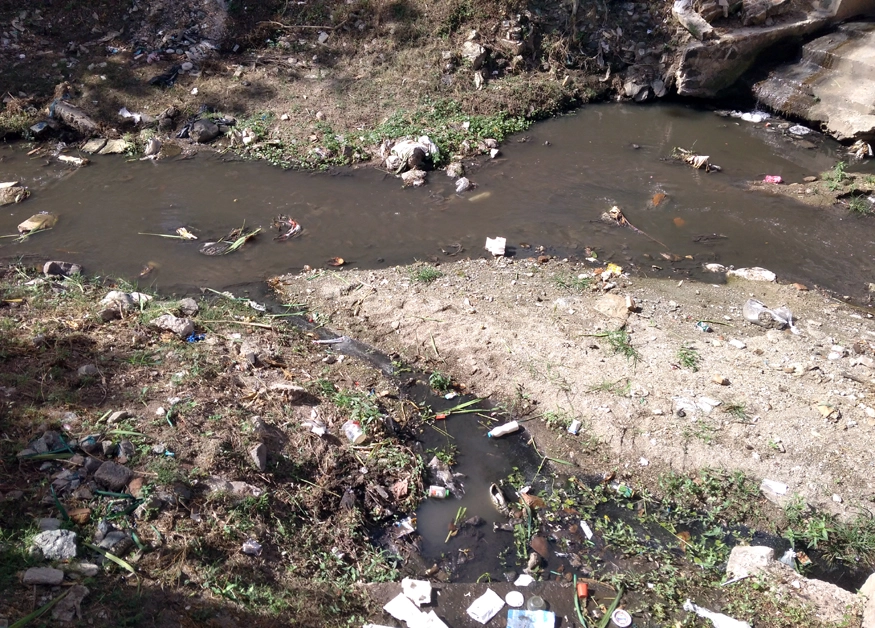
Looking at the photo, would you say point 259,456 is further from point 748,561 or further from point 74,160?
point 74,160

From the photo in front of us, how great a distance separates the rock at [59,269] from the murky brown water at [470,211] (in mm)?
244

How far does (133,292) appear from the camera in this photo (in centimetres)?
491

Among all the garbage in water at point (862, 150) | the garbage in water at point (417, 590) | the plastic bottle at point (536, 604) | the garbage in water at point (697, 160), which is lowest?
the plastic bottle at point (536, 604)

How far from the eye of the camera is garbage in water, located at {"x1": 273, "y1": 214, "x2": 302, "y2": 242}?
604 centimetres

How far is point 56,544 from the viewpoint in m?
2.78

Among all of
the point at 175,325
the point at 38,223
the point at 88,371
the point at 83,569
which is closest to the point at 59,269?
the point at 38,223

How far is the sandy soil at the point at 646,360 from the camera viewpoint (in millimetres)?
Result: 3844

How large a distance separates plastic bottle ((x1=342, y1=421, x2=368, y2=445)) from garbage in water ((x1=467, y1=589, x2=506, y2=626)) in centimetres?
113

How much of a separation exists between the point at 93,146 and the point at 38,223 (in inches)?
65.8

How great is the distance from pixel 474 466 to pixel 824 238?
4350 mm

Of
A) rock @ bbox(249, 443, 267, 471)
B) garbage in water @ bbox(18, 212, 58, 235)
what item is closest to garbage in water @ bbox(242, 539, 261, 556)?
rock @ bbox(249, 443, 267, 471)

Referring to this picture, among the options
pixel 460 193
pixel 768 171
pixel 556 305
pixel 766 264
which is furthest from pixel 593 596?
pixel 768 171

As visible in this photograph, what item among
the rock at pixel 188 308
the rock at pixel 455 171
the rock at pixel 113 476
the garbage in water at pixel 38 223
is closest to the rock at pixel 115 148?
the garbage in water at pixel 38 223

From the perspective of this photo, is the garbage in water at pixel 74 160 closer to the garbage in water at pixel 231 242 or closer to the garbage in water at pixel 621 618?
the garbage in water at pixel 231 242
